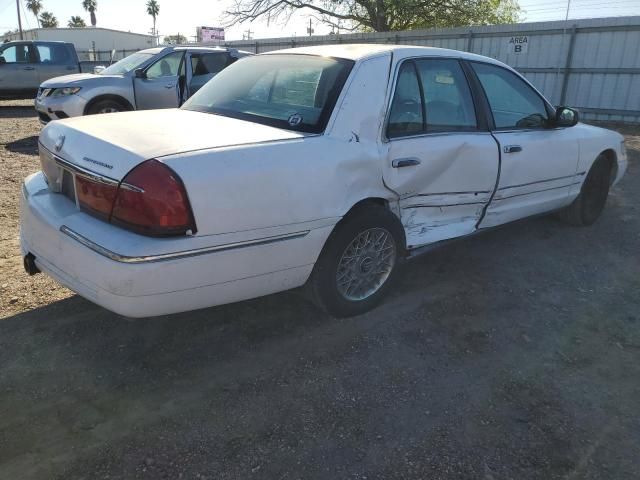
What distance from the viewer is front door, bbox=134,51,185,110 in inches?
381

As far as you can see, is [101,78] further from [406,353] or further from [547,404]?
[547,404]

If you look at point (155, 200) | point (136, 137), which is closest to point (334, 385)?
point (155, 200)

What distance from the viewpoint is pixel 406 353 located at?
10.1 feet

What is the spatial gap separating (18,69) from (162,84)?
7488 mm

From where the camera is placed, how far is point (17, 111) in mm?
15109

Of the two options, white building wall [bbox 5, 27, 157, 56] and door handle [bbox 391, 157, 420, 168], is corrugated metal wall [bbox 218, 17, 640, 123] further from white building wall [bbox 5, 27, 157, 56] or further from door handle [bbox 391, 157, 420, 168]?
white building wall [bbox 5, 27, 157, 56]

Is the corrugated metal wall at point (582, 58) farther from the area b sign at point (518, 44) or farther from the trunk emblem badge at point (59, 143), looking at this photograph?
the trunk emblem badge at point (59, 143)

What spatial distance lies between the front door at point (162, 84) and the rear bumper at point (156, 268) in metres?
7.18

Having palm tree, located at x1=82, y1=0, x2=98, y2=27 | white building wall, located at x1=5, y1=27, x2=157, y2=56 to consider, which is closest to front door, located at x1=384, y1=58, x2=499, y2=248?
white building wall, located at x1=5, y1=27, x2=157, y2=56

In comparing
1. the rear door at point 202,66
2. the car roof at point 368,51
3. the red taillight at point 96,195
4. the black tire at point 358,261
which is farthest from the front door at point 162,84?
the red taillight at point 96,195

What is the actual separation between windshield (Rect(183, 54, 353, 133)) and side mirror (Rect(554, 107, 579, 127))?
2.13 metres

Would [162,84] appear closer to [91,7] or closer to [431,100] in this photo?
[431,100]

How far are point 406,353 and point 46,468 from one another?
1.86 metres

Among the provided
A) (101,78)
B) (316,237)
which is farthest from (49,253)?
(101,78)
